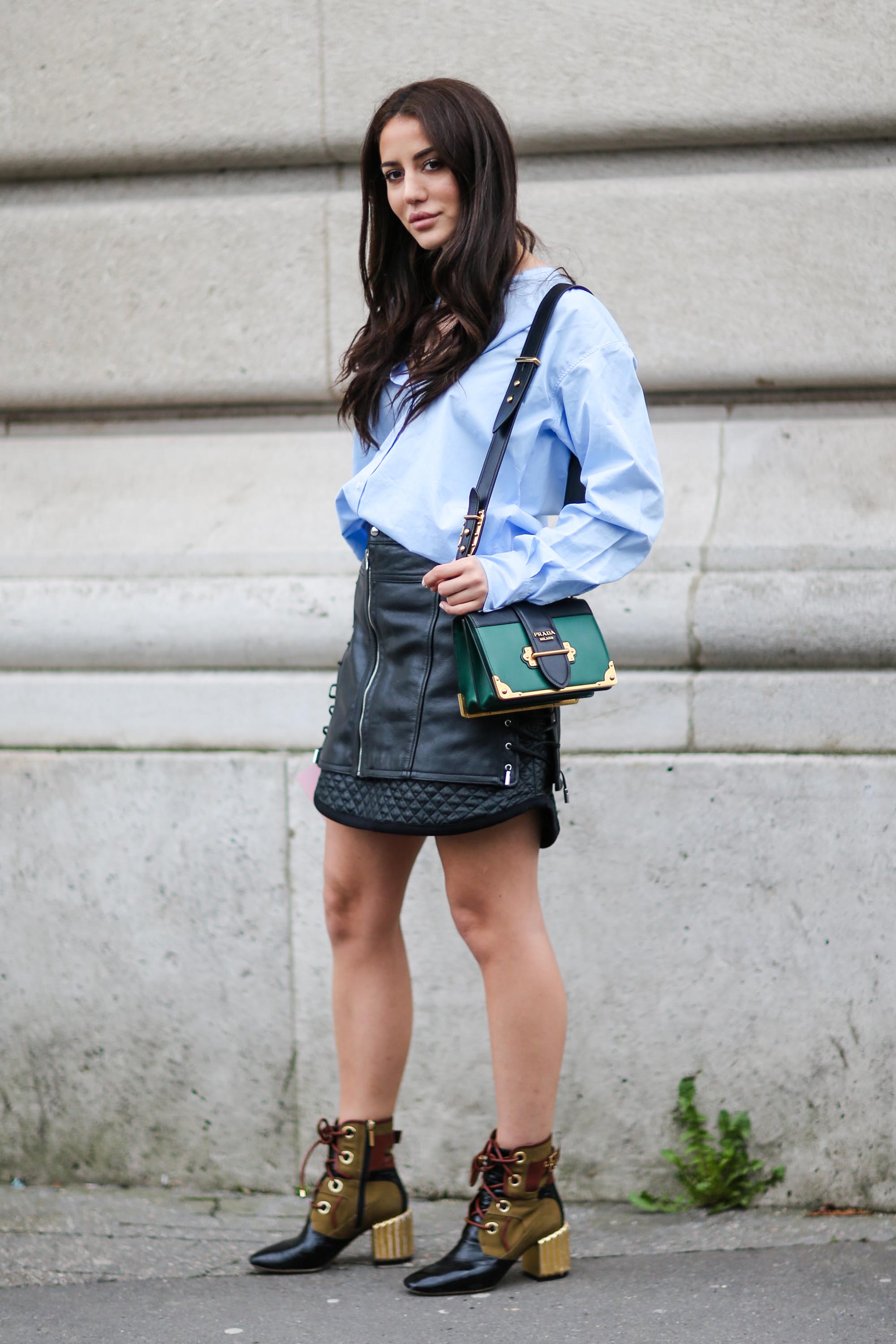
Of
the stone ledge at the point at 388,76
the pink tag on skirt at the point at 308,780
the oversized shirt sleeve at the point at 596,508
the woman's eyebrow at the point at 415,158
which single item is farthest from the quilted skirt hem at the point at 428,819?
the stone ledge at the point at 388,76

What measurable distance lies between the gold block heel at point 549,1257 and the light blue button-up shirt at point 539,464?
1165 millimetres

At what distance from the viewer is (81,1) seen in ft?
11.1

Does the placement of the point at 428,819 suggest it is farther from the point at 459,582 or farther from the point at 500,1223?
the point at 500,1223

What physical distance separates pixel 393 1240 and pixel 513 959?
634 mm

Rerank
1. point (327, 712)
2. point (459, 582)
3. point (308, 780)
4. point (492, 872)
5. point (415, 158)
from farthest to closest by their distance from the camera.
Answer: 1. point (327, 712)
2. point (308, 780)
3. point (492, 872)
4. point (415, 158)
5. point (459, 582)

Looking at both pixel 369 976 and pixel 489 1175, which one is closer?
pixel 489 1175

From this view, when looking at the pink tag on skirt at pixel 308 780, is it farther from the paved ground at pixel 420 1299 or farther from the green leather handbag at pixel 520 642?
the paved ground at pixel 420 1299

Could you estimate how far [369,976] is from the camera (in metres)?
2.65

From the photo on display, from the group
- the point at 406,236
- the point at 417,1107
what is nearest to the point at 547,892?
the point at 417,1107

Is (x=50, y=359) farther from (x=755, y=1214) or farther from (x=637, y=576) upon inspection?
(x=755, y=1214)

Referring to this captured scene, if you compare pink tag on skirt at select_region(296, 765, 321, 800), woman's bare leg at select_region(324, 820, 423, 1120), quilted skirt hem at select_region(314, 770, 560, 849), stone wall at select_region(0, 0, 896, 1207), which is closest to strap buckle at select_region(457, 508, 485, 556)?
quilted skirt hem at select_region(314, 770, 560, 849)

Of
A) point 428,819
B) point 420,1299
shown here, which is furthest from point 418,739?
point 420,1299

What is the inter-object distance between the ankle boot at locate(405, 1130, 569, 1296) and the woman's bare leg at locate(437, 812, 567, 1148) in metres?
0.03

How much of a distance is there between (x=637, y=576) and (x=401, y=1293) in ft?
4.95
